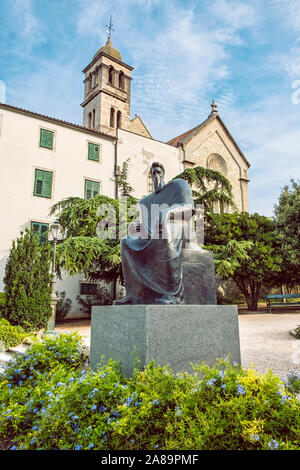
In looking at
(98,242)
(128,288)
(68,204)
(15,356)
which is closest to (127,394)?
(128,288)

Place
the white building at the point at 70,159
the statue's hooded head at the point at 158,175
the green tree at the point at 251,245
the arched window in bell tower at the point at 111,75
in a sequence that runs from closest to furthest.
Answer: the statue's hooded head at the point at 158,175 → the white building at the point at 70,159 → the green tree at the point at 251,245 → the arched window in bell tower at the point at 111,75

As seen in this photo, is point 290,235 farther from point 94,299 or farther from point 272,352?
point 272,352

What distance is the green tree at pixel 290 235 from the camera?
19.1m

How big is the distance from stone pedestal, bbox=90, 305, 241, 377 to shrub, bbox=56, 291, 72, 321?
14.3m

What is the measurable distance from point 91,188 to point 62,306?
7.49 metres

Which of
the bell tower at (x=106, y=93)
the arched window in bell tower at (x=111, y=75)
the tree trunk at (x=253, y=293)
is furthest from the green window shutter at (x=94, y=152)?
the arched window in bell tower at (x=111, y=75)

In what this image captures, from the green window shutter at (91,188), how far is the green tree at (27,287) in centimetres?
851

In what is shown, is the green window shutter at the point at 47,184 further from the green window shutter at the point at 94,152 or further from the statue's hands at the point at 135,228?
the statue's hands at the point at 135,228

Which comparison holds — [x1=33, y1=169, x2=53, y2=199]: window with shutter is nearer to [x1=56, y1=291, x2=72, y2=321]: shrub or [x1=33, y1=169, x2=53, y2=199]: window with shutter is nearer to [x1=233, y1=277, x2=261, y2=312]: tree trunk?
[x1=56, y1=291, x2=72, y2=321]: shrub

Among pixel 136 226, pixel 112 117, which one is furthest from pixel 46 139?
pixel 136 226

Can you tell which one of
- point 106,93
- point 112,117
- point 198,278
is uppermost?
point 106,93

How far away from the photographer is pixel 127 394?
7.91ft

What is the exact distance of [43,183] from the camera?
18172 mm
